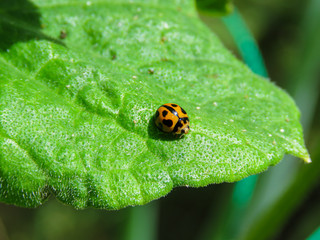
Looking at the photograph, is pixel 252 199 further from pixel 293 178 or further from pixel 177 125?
pixel 177 125

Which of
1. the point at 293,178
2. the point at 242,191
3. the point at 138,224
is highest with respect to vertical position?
the point at 293,178

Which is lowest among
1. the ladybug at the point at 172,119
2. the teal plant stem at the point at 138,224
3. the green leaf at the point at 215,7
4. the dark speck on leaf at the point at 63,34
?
the teal plant stem at the point at 138,224

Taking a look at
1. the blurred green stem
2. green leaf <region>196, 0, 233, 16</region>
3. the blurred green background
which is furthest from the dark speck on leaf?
the blurred green stem

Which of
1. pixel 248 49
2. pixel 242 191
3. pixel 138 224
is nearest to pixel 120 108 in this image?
pixel 242 191

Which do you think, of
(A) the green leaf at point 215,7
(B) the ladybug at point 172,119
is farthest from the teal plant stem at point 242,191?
(B) the ladybug at point 172,119

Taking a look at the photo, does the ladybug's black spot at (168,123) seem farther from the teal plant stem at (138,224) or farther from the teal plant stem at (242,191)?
the teal plant stem at (138,224)

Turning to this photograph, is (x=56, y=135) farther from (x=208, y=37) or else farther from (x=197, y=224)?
(x=197, y=224)

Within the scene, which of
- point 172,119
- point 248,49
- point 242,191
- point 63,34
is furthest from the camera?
point 248,49

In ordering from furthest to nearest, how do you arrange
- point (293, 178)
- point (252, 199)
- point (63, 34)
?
point (252, 199) < point (293, 178) < point (63, 34)
